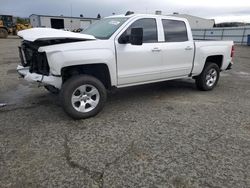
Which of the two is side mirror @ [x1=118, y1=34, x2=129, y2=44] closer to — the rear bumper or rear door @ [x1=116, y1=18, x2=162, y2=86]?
rear door @ [x1=116, y1=18, x2=162, y2=86]

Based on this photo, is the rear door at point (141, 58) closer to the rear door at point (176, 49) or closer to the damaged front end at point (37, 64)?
the rear door at point (176, 49)

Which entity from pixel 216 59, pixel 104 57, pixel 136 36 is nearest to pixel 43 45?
pixel 104 57

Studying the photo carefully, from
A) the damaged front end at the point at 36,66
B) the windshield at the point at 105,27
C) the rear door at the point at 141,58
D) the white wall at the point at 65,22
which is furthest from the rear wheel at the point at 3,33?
the rear door at the point at 141,58

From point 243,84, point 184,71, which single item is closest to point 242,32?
point 243,84

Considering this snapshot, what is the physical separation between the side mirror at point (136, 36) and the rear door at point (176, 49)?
39.7 inches

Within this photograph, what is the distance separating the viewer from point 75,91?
433cm

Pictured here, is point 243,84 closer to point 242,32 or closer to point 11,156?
point 11,156

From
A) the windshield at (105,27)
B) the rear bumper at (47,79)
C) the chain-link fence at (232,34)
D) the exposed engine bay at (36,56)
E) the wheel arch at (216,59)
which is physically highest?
the windshield at (105,27)

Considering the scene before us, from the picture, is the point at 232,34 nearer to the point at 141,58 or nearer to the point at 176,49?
the point at 176,49

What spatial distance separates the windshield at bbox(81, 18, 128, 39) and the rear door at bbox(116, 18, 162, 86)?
262mm

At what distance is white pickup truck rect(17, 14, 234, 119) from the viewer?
4145 millimetres

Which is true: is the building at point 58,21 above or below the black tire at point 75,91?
above

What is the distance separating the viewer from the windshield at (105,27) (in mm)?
4829

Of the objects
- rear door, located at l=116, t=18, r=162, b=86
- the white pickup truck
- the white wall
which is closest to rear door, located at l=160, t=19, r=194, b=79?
the white pickup truck
